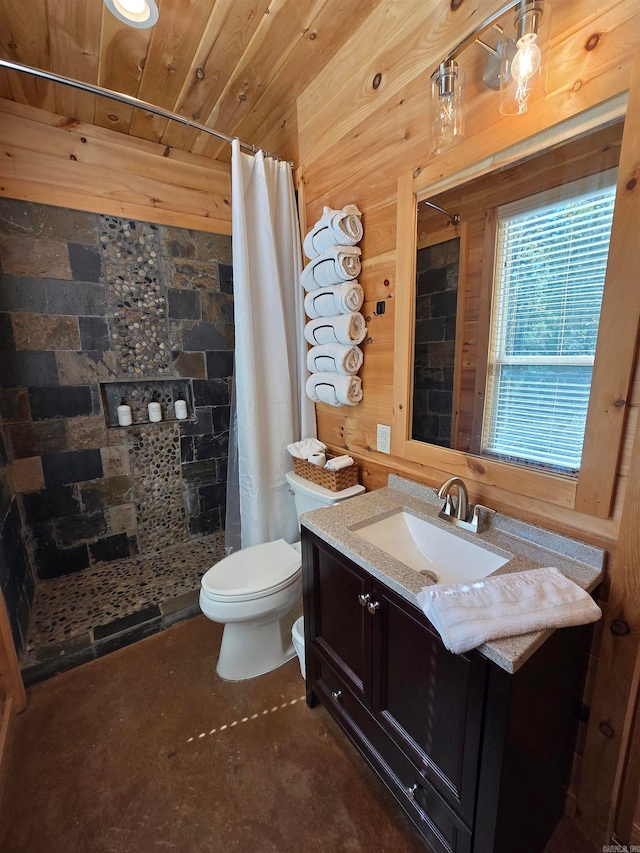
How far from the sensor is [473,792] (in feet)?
2.66

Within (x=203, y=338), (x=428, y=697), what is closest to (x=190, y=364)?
(x=203, y=338)

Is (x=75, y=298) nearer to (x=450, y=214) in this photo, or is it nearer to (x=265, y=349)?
(x=265, y=349)

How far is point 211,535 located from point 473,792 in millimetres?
2128

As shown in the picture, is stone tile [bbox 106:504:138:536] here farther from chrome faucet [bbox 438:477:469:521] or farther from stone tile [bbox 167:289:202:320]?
chrome faucet [bbox 438:477:469:521]

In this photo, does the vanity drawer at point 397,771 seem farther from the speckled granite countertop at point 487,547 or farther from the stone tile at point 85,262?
the stone tile at point 85,262

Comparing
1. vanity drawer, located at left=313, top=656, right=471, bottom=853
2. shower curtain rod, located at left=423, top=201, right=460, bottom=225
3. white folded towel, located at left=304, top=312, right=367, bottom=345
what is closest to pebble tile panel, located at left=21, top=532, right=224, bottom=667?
vanity drawer, located at left=313, top=656, right=471, bottom=853

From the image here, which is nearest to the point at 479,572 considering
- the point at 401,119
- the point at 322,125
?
the point at 401,119

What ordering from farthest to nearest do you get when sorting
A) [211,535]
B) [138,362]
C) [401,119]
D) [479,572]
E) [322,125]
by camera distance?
[211,535] < [138,362] < [322,125] < [401,119] < [479,572]

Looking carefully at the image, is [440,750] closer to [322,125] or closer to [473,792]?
[473,792]

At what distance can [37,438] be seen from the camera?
1.98 m

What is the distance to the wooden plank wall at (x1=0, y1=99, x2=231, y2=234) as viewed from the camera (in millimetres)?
1783

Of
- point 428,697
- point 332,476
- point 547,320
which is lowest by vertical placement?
point 428,697

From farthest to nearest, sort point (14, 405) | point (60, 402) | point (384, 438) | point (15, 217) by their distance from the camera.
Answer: point (60, 402)
point (14, 405)
point (15, 217)
point (384, 438)

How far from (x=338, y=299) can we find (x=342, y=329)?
126mm
